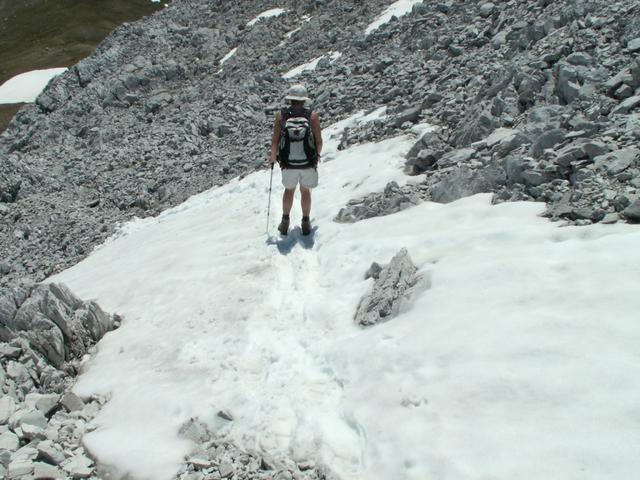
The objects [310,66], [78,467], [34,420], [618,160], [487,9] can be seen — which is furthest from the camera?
[310,66]

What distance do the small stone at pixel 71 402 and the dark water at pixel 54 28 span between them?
90091 millimetres

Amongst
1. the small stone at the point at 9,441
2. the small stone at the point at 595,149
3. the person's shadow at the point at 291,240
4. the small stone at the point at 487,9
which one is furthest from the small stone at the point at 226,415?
the small stone at the point at 487,9

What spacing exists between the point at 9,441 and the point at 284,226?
→ 259 inches

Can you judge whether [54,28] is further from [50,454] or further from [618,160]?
[618,160]

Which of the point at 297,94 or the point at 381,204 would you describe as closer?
the point at 297,94

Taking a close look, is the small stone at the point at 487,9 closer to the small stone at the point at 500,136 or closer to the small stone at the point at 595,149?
the small stone at the point at 500,136

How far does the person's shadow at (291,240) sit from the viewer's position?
36.7ft

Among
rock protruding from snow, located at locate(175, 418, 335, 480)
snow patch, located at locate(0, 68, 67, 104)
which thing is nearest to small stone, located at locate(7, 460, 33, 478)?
rock protruding from snow, located at locate(175, 418, 335, 480)

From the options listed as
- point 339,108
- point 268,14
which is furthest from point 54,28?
point 339,108

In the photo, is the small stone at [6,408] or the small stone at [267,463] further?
the small stone at [6,408]

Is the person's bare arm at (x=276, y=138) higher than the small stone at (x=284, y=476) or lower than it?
higher

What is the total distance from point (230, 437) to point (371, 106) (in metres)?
15.2

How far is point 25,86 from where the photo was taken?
263ft

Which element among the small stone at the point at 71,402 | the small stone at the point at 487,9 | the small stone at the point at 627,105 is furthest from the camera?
the small stone at the point at 487,9
